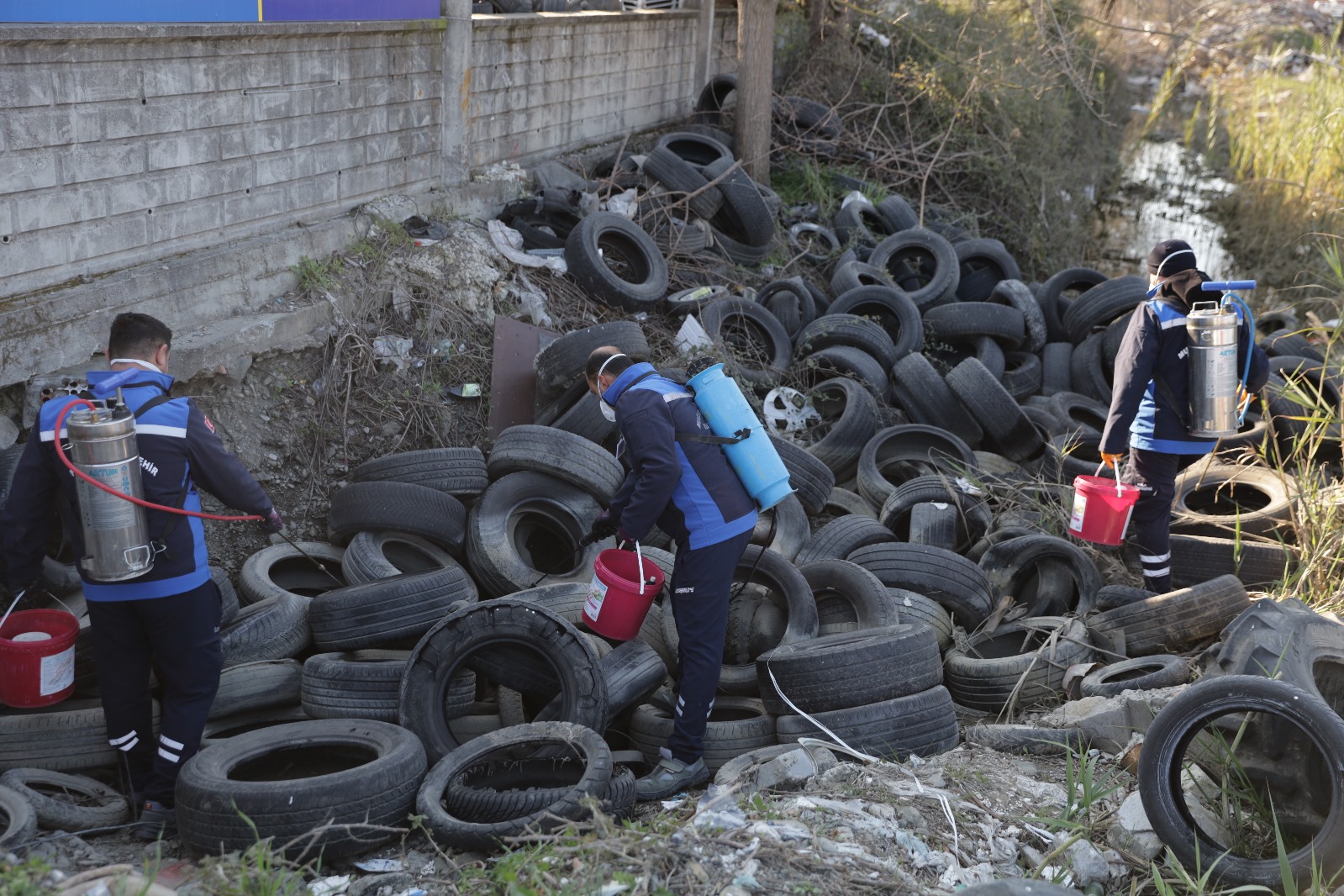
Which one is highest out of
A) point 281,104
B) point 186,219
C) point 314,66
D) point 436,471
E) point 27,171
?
point 314,66

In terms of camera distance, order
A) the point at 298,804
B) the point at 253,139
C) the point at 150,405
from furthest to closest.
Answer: the point at 253,139
the point at 150,405
the point at 298,804

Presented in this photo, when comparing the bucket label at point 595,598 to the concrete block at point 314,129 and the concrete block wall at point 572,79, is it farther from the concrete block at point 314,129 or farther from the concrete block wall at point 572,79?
the concrete block wall at point 572,79

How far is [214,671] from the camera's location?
424 cm

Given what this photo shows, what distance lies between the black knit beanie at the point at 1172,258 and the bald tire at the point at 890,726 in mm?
2626

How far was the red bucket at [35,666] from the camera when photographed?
4.02m

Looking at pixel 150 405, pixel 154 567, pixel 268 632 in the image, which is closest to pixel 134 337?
pixel 150 405

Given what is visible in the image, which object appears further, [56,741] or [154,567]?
[56,741]

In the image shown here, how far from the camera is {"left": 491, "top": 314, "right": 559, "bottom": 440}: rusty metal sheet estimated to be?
6.87 m

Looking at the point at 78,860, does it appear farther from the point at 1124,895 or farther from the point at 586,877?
the point at 1124,895

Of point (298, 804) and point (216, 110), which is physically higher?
point (216, 110)

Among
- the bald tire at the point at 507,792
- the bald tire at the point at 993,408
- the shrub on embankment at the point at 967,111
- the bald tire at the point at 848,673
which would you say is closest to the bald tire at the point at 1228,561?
the bald tire at the point at 993,408

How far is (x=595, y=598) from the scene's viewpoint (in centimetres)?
459

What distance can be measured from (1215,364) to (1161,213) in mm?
11572

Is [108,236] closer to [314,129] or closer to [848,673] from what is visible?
[314,129]
